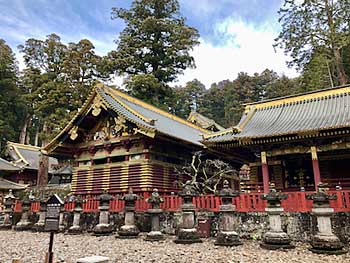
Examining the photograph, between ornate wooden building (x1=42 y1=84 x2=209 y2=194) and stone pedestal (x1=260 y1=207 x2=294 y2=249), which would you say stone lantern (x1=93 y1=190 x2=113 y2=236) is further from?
stone pedestal (x1=260 y1=207 x2=294 y2=249)

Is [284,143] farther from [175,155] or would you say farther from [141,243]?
[141,243]

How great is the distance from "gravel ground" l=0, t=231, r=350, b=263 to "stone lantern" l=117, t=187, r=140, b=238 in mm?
1224

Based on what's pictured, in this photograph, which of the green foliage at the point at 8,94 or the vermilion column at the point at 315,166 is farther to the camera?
the green foliage at the point at 8,94

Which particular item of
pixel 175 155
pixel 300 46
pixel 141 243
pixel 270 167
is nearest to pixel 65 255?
pixel 141 243

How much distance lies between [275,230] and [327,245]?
4.69 feet

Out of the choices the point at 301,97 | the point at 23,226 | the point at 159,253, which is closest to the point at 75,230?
the point at 23,226

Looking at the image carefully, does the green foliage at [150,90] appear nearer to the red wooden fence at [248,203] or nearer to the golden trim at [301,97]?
the golden trim at [301,97]

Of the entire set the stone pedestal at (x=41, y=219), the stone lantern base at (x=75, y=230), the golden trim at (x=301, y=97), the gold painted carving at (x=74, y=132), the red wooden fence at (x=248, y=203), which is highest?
the golden trim at (x=301, y=97)

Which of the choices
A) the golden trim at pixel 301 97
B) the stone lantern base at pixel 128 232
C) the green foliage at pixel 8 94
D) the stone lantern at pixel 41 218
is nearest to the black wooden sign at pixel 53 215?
the stone lantern base at pixel 128 232

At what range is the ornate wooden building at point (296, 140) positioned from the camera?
1233 cm

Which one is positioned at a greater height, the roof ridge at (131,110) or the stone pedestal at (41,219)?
the roof ridge at (131,110)

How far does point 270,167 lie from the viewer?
53.0 feet

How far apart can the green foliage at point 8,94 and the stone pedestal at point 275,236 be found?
4028 cm

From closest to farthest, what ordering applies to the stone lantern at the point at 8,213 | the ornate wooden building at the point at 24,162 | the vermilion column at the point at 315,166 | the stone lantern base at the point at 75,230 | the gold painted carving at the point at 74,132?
the vermilion column at the point at 315,166 < the stone lantern base at the point at 75,230 < the stone lantern at the point at 8,213 < the gold painted carving at the point at 74,132 < the ornate wooden building at the point at 24,162
